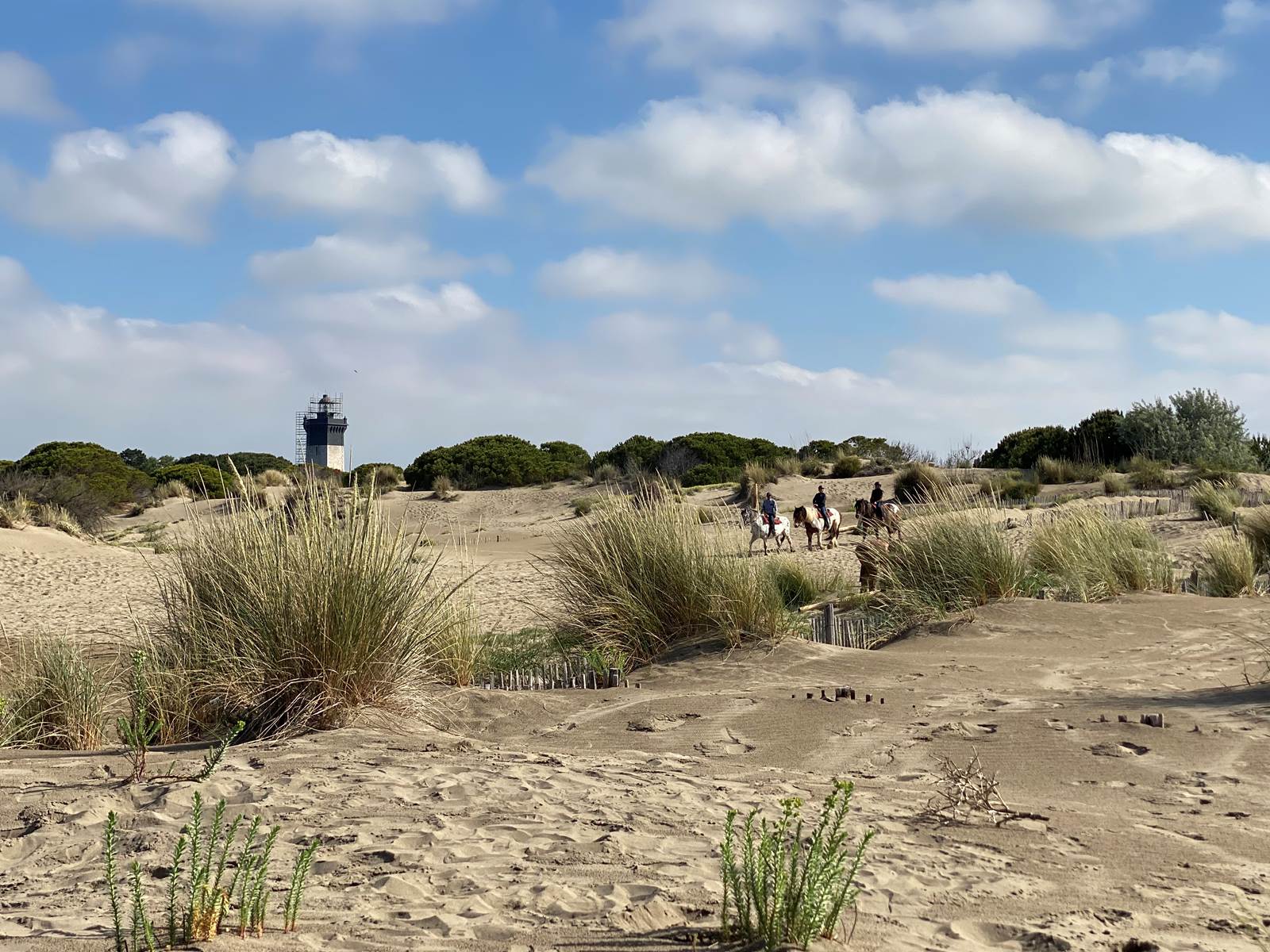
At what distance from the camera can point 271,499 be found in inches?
300

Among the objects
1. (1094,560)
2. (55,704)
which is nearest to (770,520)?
(1094,560)

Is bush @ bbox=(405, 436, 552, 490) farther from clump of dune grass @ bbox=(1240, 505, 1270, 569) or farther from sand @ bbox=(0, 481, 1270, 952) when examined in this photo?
sand @ bbox=(0, 481, 1270, 952)

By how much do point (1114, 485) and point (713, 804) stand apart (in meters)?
24.6

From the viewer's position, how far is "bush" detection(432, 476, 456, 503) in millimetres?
39719

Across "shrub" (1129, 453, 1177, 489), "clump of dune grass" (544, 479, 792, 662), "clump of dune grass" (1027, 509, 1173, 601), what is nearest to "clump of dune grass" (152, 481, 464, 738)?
"clump of dune grass" (544, 479, 792, 662)

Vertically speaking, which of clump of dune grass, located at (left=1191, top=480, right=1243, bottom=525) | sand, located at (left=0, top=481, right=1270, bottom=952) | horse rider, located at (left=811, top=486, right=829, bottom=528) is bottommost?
sand, located at (left=0, top=481, right=1270, bottom=952)

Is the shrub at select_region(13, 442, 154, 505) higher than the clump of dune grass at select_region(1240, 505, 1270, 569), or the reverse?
the shrub at select_region(13, 442, 154, 505)

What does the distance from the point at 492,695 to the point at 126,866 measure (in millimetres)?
3602

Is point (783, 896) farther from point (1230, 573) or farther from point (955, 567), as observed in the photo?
point (1230, 573)

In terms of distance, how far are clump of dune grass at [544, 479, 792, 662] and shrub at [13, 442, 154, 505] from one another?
2955cm

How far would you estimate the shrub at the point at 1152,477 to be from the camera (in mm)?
26859

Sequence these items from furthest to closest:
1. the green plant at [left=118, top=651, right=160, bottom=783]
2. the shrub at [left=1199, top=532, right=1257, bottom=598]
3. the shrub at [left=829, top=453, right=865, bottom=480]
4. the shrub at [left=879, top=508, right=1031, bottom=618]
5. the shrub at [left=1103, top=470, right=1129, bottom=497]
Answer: the shrub at [left=829, top=453, right=865, bottom=480] → the shrub at [left=1103, top=470, right=1129, bottom=497] → the shrub at [left=1199, top=532, right=1257, bottom=598] → the shrub at [left=879, top=508, right=1031, bottom=618] → the green plant at [left=118, top=651, right=160, bottom=783]

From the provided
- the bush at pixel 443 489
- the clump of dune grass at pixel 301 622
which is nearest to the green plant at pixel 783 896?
the clump of dune grass at pixel 301 622

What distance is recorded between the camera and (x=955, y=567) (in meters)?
11.0
